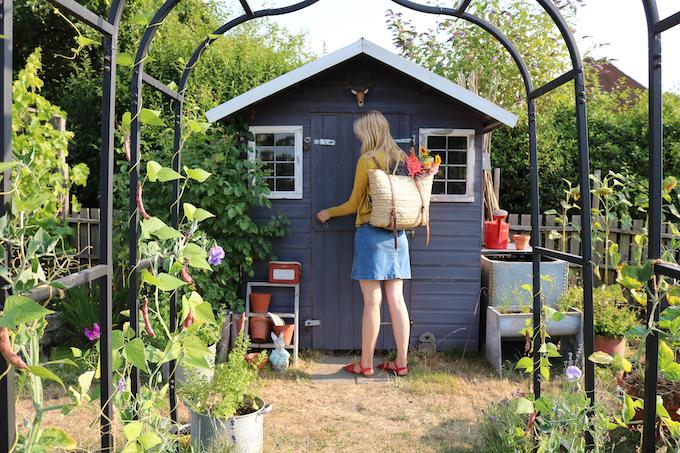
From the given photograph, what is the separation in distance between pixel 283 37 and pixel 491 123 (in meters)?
11.4

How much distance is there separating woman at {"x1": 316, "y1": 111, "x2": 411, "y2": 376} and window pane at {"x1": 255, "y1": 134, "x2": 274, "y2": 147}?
957 millimetres

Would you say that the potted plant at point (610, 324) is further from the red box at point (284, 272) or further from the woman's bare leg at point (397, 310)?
the red box at point (284, 272)

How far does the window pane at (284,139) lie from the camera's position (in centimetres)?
495

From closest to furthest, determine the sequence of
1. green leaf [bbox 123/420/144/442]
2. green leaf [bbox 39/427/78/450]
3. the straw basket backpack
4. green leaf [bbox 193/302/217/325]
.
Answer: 1. green leaf [bbox 39/427/78/450]
2. green leaf [bbox 123/420/144/442]
3. green leaf [bbox 193/302/217/325]
4. the straw basket backpack

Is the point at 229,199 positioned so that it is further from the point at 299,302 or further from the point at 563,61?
the point at 563,61

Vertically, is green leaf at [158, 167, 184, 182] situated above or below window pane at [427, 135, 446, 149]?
below

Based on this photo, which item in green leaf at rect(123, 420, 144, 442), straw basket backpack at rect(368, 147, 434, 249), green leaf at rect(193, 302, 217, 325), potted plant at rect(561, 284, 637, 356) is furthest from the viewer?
potted plant at rect(561, 284, 637, 356)

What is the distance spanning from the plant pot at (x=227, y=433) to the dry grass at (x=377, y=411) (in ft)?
1.37

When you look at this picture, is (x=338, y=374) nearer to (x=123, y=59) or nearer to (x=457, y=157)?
(x=457, y=157)

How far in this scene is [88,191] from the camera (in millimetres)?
7320

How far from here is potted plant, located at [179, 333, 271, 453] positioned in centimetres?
269

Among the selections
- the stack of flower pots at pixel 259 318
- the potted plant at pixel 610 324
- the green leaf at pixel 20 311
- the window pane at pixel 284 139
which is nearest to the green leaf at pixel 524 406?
the green leaf at pixel 20 311

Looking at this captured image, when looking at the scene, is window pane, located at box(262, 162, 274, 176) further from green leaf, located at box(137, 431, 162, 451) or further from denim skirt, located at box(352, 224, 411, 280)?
green leaf, located at box(137, 431, 162, 451)

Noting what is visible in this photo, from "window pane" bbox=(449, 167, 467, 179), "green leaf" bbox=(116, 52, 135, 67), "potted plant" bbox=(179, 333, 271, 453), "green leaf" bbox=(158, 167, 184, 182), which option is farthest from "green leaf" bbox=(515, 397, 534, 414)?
"window pane" bbox=(449, 167, 467, 179)
